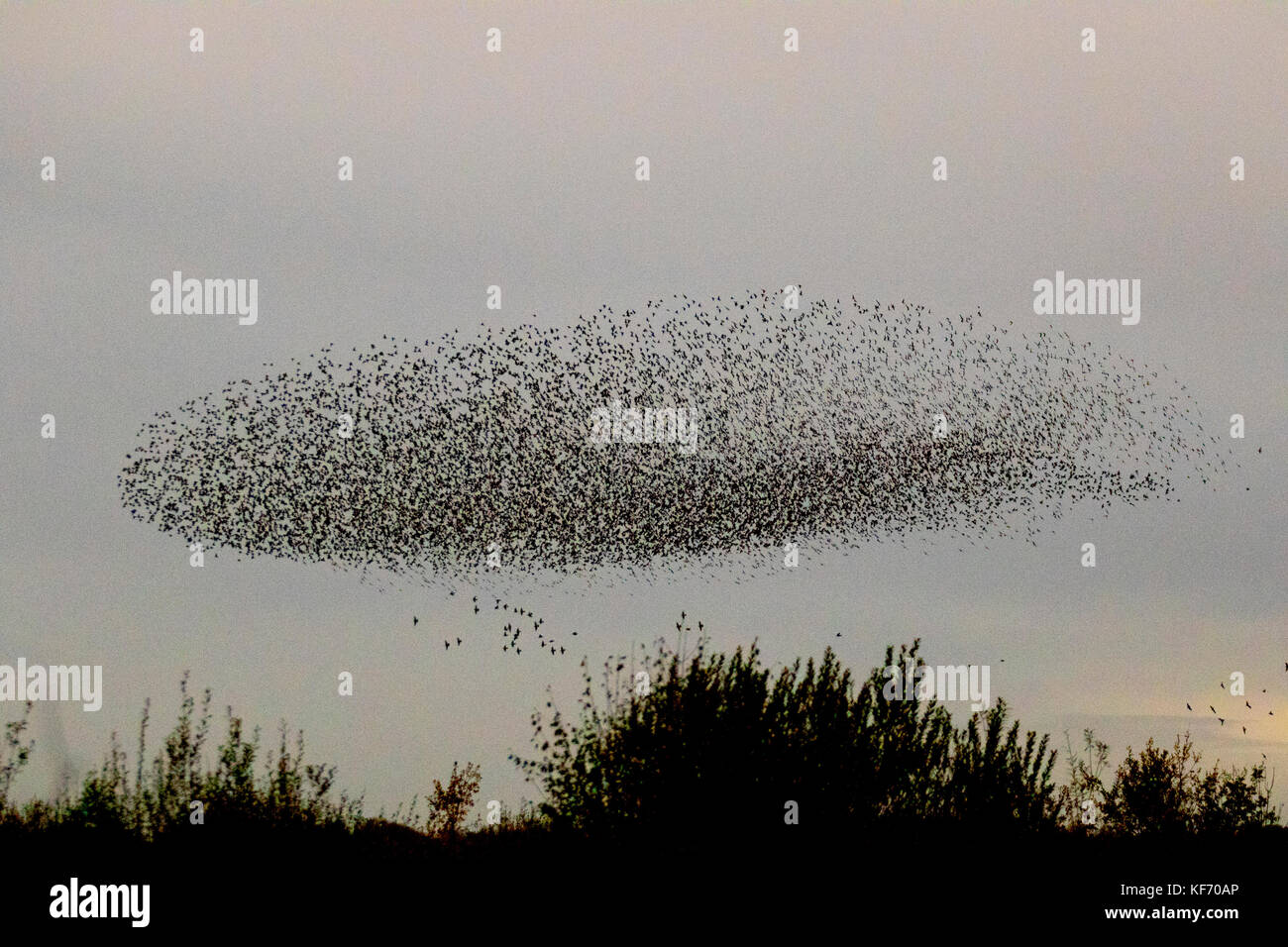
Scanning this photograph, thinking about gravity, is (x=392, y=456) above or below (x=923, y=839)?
above

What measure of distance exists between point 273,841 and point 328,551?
32.8 ft

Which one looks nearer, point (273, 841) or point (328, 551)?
point (273, 841)

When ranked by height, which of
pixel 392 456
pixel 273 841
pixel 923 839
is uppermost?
pixel 392 456
